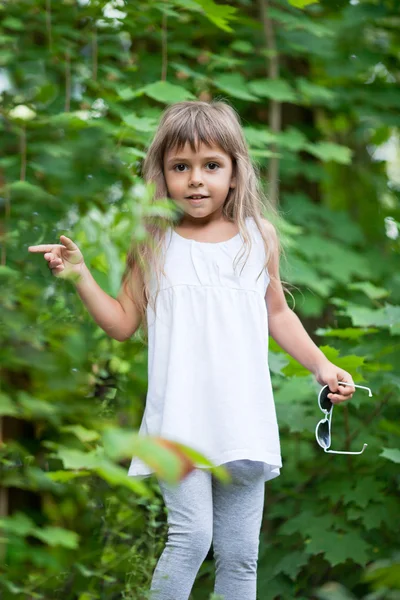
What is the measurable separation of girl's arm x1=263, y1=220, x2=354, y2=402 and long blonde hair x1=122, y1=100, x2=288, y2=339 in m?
0.06

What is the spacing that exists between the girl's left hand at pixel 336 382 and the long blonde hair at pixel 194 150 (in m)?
0.34

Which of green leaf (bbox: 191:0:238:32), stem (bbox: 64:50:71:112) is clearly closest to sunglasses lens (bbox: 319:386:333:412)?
green leaf (bbox: 191:0:238:32)

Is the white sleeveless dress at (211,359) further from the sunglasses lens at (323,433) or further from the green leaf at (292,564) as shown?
the green leaf at (292,564)

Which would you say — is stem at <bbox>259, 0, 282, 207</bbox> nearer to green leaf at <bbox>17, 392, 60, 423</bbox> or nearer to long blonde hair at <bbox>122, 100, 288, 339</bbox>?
long blonde hair at <bbox>122, 100, 288, 339</bbox>

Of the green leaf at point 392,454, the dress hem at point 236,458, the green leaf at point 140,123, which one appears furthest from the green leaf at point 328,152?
the dress hem at point 236,458

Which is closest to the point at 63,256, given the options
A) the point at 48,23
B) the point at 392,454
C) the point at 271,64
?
the point at 392,454

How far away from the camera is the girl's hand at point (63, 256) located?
1936 millimetres

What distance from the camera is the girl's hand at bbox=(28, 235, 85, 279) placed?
1.94 meters

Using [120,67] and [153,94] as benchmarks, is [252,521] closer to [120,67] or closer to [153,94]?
[153,94]

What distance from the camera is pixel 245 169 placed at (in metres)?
2.29

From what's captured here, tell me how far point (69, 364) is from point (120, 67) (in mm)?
2152

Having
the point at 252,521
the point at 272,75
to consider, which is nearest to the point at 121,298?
the point at 252,521

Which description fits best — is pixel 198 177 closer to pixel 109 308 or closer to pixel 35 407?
pixel 109 308

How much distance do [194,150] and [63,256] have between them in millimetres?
457
